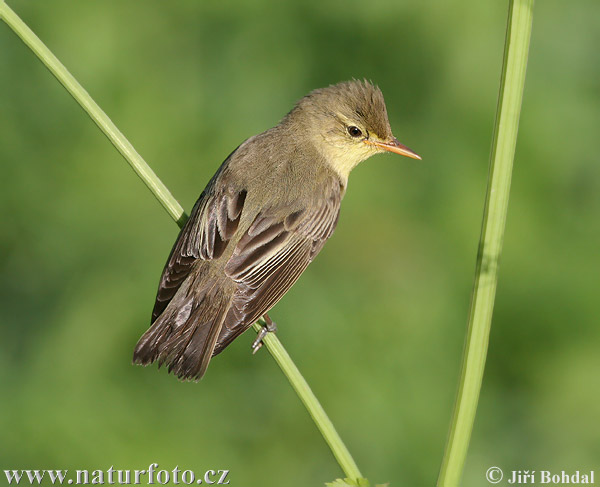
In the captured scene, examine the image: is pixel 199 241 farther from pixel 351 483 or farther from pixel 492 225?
pixel 492 225

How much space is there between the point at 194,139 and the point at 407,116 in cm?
141

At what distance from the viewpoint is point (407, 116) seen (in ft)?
18.4

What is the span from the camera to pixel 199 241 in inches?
146

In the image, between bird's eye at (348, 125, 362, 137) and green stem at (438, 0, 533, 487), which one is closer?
green stem at (438, 0, 533, 487)

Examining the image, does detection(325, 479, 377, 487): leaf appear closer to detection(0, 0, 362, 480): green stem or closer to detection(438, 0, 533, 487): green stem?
detection(0, 0, 362, 480): green stem

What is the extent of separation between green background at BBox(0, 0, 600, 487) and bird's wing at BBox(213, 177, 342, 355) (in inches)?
36.9

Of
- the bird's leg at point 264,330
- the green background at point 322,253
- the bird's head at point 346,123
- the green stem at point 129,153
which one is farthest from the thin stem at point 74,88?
the green background at point 322,253

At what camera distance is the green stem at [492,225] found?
235 centimetres

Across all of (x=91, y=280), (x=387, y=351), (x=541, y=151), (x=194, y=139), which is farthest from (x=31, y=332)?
(x=541, y=151)

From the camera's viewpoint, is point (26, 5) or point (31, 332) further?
point (26, 5)

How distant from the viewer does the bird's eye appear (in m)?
4.31

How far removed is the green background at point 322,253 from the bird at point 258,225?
3.44ft

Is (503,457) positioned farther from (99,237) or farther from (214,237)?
(99,237)

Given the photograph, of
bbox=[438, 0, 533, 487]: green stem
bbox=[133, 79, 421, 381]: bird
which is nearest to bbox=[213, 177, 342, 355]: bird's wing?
bbox=[133, 79, 421, 381]: bird
